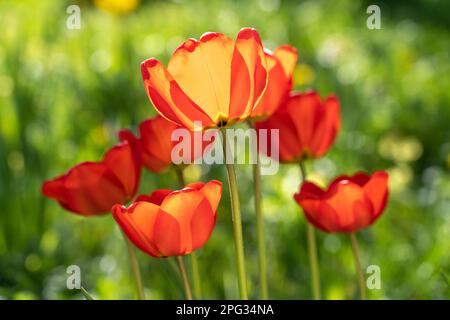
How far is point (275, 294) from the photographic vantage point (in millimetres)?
1481

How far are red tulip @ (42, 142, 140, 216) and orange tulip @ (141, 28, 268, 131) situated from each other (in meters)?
0.15

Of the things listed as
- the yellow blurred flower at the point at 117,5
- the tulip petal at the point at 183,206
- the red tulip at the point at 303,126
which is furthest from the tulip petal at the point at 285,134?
the yellow blurred flower at the point at 117,5

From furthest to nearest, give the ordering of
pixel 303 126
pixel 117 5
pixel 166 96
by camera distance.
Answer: pixel 117 5, pixel 303 126, pixel 166 96

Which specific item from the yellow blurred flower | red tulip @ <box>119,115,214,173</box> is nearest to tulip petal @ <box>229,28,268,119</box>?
red tulip @ <box>119,115,214,173</box>

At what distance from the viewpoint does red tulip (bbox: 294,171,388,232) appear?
39.1 inches

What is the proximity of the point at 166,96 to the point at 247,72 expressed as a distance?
0.08 metres

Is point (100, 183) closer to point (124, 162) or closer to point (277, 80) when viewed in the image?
point (124, 162)

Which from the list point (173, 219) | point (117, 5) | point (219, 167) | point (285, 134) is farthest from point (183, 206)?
point (117, 5)

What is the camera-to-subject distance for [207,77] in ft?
2.79

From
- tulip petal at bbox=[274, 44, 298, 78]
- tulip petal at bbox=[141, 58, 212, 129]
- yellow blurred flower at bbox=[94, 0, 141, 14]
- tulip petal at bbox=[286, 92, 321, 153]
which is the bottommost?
tulip petal at bbox=[286, 92, 321, 153]

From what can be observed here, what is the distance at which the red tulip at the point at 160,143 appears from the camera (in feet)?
3.19

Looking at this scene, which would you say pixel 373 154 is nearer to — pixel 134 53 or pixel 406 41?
pixel 134 53

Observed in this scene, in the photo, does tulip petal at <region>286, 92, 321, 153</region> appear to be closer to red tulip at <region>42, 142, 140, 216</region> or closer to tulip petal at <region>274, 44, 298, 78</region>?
tulip petal at <region>274, 44, 298, 78</region>
